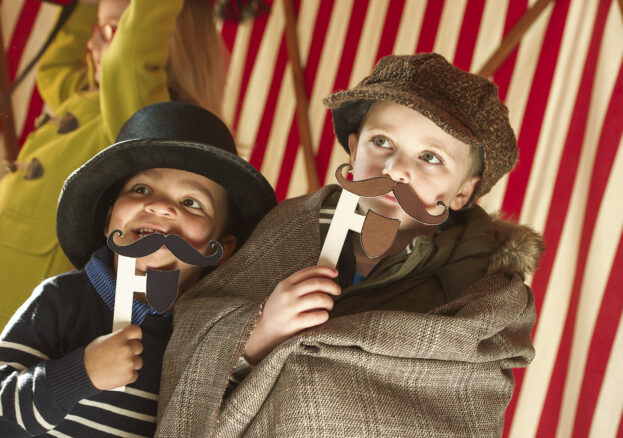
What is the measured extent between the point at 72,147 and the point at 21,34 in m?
1.12

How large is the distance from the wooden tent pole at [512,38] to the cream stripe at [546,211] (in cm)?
9

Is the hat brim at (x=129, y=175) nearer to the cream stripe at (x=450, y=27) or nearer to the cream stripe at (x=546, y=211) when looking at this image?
the cream stripe at (x=546, y=211)

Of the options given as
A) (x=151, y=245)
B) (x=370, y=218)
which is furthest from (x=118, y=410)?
(x=370, y=218)

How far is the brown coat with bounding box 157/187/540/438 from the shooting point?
0.94 m

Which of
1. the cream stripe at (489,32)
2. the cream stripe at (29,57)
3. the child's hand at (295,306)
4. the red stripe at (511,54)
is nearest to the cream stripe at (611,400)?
the red stripe at (511,54)

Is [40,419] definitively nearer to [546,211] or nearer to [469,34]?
[546,211]

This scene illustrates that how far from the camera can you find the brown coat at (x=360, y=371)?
3.09 ft

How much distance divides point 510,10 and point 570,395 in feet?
3.80

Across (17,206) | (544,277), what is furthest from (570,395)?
(17,206)

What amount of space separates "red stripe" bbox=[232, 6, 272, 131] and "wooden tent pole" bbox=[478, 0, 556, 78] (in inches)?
33.8

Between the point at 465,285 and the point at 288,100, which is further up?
the point at 288,100

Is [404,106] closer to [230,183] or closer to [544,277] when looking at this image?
[230,183]

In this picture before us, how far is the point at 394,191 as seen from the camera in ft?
3.41

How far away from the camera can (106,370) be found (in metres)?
1.02
